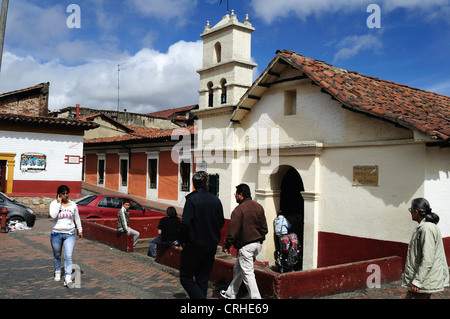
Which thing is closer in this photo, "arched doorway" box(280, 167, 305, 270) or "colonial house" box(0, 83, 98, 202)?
"arched doorway" box(280, 167, 305, 270)

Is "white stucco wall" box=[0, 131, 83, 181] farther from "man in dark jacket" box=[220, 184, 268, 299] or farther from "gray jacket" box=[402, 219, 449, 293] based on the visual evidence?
"gray jacket" box=[402, 219, 449, 293]

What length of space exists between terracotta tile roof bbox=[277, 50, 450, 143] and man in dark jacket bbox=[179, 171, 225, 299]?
4535 millimetres

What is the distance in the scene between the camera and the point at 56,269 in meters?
6.86

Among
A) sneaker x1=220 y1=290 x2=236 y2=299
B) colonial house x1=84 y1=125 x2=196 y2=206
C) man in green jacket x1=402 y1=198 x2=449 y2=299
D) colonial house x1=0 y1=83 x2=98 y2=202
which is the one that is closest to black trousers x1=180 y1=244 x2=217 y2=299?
sneaker x1=220 y1=290 x2=236 y2=299

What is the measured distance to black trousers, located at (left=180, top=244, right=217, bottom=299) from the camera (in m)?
4.88

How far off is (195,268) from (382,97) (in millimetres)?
6787

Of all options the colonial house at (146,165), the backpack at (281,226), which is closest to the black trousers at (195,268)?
the backpack at (281,226)

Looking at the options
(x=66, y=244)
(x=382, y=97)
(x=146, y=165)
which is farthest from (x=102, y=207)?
(x=382, y=97)

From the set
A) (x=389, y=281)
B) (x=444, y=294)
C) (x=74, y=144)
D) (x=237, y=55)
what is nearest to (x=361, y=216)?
(x=389, y=281)

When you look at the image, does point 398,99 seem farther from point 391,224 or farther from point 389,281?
point 389,281

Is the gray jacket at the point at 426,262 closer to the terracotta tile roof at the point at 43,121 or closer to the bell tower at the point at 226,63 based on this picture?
the bell tower at the point at 226,63

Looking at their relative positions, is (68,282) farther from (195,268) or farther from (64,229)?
(195,268)

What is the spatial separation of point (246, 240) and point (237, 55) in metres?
7.43

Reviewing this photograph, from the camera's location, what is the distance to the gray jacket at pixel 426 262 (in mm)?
4469
